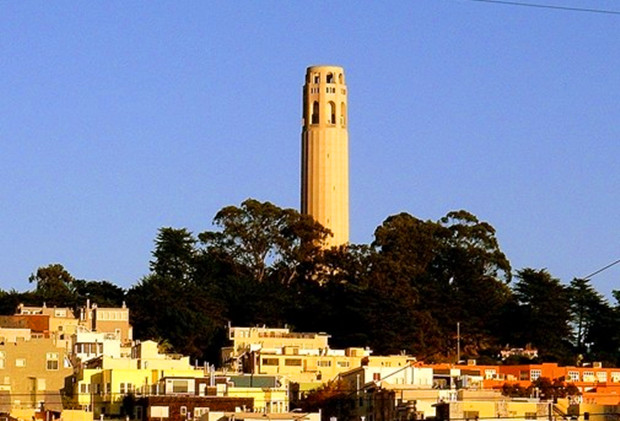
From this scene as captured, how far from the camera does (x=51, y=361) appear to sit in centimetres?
6856

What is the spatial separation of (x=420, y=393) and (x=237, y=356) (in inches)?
690

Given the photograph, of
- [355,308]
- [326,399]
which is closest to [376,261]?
[355,308]

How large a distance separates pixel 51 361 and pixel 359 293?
24614 mm

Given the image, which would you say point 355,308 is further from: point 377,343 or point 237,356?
point 237,356

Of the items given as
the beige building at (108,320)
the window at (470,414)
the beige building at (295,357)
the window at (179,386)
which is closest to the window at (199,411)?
the window at (179,386)

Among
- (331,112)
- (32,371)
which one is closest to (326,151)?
(331,112)

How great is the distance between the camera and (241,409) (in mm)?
60844

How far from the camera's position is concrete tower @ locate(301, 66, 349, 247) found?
360ft

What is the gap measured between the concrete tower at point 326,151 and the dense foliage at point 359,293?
638cm

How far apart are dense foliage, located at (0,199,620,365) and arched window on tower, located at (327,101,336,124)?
11.8m

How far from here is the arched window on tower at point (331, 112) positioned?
114 m

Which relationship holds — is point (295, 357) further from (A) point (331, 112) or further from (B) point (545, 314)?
(A) point (331, 112)

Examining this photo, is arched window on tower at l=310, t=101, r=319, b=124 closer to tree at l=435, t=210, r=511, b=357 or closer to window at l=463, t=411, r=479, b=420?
tree at l=435, t=210, r=511, b=357

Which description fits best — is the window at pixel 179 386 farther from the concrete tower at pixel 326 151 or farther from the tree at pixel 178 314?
the concrete tower at pixel 326 151
